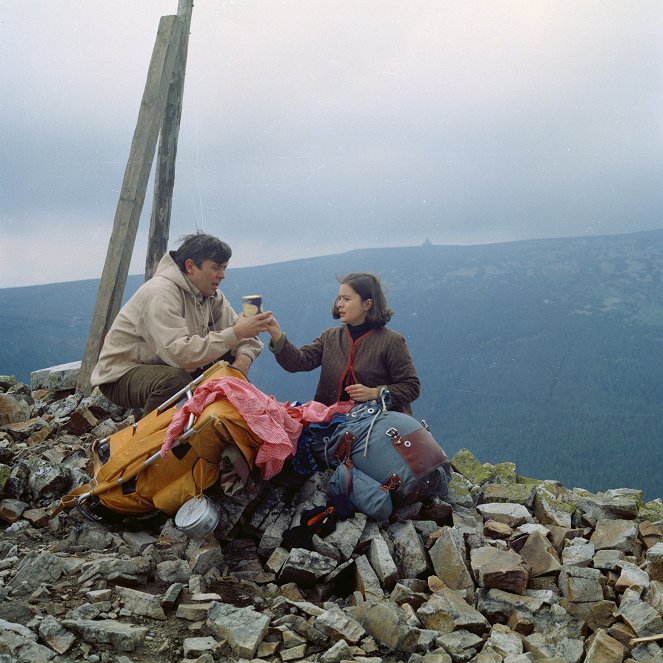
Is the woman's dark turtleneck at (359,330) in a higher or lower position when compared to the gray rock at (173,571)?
higher

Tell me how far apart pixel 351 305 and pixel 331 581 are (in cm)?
216

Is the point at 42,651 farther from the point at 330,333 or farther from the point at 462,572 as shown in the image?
the point at 330,333

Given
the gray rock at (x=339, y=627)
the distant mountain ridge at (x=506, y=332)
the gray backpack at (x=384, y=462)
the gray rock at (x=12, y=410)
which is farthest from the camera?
the distant mountain ridge at (x=506, y=332)

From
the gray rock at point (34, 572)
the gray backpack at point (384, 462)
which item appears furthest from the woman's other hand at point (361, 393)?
the gray rock at point (34, 572)

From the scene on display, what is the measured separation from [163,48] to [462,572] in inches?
249

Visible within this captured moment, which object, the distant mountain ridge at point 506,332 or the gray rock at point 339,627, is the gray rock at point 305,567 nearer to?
the gray rock at point 339,627

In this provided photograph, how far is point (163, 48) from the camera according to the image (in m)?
7.76

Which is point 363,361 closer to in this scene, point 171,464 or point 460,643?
point 171,464

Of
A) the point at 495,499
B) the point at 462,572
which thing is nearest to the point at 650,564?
the point at 462,572

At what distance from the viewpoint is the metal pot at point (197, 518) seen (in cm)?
429

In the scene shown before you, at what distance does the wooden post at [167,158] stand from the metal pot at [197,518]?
423cm

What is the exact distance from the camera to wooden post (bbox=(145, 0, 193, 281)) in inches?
313

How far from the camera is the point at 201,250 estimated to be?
5.39 m

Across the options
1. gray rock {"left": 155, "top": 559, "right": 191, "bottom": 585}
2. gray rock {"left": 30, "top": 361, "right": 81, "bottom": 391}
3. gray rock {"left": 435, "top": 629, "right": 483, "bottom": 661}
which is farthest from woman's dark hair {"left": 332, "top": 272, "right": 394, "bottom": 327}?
gray rock {"left": 30, "top": 361, "right": 81, "bottom": 391}
